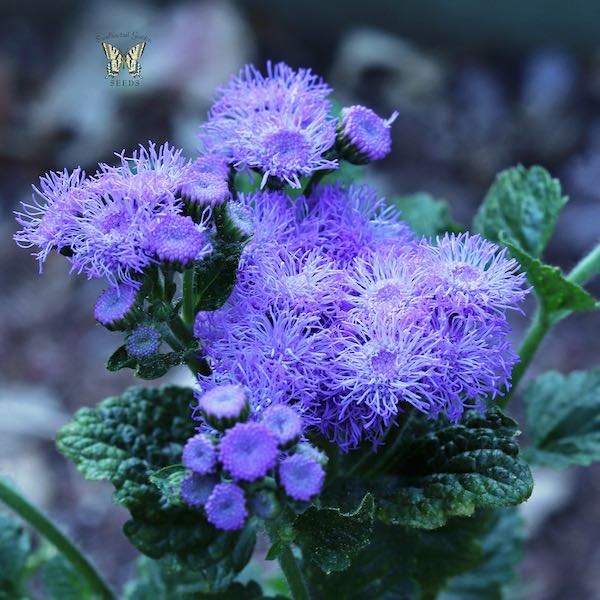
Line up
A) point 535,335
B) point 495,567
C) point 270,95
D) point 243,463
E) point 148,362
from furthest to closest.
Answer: point 495,567, point 535,335, point 270,95, point 148,362, point 243,463

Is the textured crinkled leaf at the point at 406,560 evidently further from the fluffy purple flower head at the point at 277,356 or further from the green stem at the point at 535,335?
the fluffy purple flower head at the point at 277,356

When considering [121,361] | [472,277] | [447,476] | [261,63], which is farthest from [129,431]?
[261,63]

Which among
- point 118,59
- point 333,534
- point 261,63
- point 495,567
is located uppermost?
point 261,63

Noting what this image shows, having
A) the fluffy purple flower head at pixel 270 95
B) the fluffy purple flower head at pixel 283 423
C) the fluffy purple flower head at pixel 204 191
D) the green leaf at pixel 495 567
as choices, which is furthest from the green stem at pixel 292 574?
the green leaf at pixel 495 567

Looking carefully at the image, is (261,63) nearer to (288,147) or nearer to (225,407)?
(288,147)

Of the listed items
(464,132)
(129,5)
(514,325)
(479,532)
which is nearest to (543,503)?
(514,325)

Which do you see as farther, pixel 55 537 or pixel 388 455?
pixel 55 537

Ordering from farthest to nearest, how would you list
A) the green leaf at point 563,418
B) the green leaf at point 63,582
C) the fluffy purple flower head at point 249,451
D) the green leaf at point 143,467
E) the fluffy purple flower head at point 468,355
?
the green leaf at point 63,582
the green leaf at point 563,418
the green leaf at point 143,467
the fluffy purple flower head at point 468,355
the fluffy purple flower head at point 249,451
